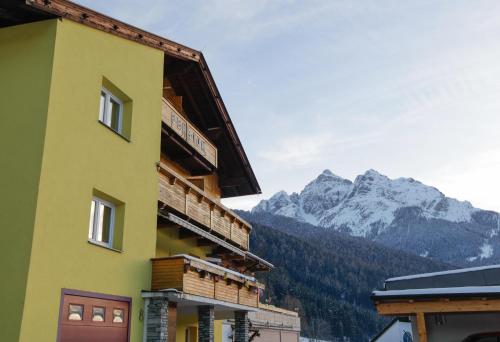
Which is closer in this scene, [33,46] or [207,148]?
[33,46]

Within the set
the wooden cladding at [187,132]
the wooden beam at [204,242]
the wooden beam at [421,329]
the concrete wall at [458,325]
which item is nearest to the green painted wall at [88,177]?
the wooden cladding at [187,132]

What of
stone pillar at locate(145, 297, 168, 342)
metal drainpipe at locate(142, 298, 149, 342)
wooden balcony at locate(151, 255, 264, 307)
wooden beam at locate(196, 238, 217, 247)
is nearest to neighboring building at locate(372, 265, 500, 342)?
wooden balcony at locate(151, 255, 264, 307)

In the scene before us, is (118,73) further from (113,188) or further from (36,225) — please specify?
(36,225)

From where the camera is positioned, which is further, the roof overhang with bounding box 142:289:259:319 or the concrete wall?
the roof overhang with bounding box 142:289:259:319

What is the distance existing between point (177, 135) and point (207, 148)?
3.04 metres

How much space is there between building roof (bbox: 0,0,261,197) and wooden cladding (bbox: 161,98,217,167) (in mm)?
1481

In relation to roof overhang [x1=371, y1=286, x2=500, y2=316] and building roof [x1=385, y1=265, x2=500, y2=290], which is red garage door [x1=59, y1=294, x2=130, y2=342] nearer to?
roof overhang [x1=371, y1=286, x2=500, y2=316]

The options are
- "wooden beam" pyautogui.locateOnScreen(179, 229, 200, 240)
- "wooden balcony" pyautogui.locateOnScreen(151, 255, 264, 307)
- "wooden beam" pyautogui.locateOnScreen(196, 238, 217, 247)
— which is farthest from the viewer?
"wooden beam" pyautogui.locateOnScreen(196, 238, 217, 247)

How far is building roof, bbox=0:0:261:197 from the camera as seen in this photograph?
38.8 feet

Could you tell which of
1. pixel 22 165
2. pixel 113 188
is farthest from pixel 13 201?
pixel 113 188

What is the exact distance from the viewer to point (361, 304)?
359ft

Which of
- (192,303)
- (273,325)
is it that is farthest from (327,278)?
(192,303)

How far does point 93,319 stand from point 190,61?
1027cm

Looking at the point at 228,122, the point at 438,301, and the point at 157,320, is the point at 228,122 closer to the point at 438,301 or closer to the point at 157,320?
the point at 157,320
